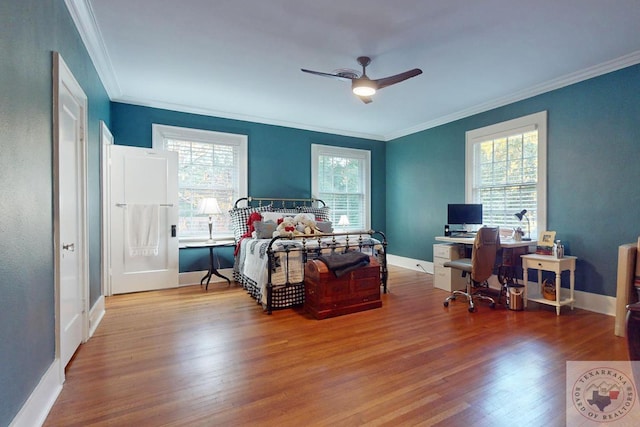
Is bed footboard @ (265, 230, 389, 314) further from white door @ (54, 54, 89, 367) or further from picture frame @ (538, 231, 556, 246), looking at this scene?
picture frame @ (538, 231, 556, 246)

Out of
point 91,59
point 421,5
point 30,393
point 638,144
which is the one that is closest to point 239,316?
point 30,393

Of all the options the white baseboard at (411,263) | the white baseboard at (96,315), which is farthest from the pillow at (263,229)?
the white baseboard at (411,263)

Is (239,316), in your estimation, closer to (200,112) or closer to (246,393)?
(246,393)

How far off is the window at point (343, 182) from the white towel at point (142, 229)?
2.79 meters

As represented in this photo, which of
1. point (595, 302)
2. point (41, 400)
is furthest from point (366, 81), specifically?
point (595, 302)

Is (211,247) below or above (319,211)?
below

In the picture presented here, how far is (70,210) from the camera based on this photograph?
2426mm

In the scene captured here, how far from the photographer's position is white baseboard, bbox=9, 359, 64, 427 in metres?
1.55

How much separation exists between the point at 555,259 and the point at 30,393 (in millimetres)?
4606

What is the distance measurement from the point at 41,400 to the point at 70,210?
1.33 meters

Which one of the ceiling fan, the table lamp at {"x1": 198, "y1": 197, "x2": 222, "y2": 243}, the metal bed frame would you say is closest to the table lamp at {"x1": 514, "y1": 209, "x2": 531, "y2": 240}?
the metal bed frame

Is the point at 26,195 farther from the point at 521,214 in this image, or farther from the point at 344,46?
the point at 521,214

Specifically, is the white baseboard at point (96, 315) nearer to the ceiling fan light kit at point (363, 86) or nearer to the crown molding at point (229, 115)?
the crown molding at point (229, 115)

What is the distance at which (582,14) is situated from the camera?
2.56 m
